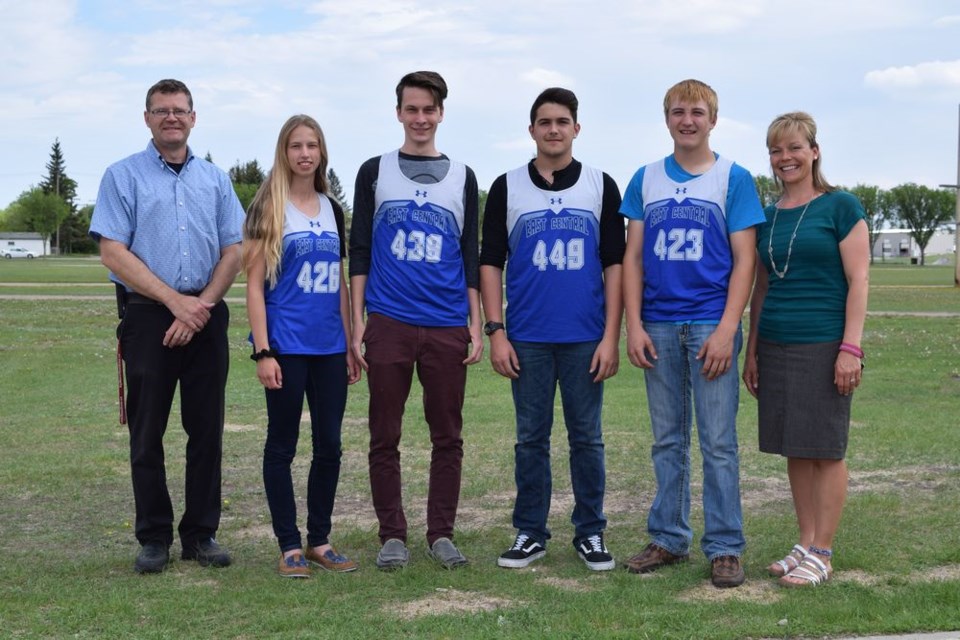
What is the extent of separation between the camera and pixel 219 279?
5527mm

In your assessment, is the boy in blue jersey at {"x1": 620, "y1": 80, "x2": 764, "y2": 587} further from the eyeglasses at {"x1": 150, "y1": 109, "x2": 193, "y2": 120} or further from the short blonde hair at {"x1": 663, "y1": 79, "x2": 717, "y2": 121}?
the eyeglasses at {"x1": 150, "y1": 109, "x2": 193, "y2": 120}

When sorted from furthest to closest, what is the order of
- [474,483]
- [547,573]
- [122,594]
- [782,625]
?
[474,483]
[547,573]
[122,594]
[782,625]

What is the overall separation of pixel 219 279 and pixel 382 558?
5.45ft

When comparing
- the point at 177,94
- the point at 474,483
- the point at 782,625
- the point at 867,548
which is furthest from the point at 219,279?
the point at 867,548

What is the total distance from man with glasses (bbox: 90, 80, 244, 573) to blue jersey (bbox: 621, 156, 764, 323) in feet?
7.21

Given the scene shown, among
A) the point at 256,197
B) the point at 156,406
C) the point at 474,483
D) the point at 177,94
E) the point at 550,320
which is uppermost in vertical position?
the point at 177,94

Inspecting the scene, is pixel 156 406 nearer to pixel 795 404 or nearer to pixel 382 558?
pixel 382 558

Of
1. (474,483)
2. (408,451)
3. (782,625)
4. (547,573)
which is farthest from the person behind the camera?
(408,451)

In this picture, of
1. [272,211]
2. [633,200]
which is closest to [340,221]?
[272,211]

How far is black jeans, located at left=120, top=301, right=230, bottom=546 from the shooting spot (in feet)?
17.7

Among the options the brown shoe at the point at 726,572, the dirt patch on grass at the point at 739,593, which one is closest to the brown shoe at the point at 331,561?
the dirt patch on grass at the point at 739,593

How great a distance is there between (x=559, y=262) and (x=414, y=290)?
2.41 feet

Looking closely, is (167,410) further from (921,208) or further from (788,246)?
(921,208)

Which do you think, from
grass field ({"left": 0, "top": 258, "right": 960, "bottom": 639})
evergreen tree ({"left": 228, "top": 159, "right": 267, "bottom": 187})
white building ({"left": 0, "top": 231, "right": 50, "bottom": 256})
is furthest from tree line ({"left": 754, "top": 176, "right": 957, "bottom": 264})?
grass field ({"left": 0, "top": 258, "right": 960, "bottom": 639})
